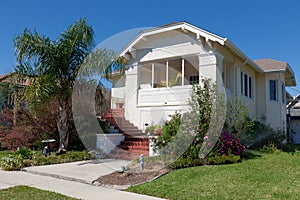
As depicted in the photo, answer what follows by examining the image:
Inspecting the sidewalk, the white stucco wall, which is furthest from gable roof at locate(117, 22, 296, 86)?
the sidewalk

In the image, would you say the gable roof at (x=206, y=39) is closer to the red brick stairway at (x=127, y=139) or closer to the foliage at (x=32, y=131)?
the red brick stairway at (x=127, y=139)

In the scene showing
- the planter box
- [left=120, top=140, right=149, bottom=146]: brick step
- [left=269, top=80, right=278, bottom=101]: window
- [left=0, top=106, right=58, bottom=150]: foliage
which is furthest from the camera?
[left=269, top=80, right=278, bottom=101]: window

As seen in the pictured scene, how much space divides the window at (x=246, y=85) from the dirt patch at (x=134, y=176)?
353 inches

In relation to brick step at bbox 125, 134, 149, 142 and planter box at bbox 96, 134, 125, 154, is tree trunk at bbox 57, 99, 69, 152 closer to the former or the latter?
planter box at bbox 96, 134, 125, 154

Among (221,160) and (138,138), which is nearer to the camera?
(221,160)

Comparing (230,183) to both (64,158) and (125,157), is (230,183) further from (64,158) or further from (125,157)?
(64,158)

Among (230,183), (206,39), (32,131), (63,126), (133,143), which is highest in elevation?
(206,39)

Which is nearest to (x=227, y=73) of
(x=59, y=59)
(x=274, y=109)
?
(x=274, y=109)

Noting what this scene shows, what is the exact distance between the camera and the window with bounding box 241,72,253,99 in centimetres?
1580

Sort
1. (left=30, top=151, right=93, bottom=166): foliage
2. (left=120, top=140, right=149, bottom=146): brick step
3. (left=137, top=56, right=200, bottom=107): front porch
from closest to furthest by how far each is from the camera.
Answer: (left=30, top=151, right=93, bottom=166): foliage, (left=120, top=140, right=149, bottom=146): brick step, (left=137, top=56, right=200, bottom=107): front porch

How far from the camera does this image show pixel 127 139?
43.0 ft

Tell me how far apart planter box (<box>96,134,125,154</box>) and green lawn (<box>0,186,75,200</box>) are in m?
5.49

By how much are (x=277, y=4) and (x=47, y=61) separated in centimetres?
1145

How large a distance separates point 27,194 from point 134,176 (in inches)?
116
